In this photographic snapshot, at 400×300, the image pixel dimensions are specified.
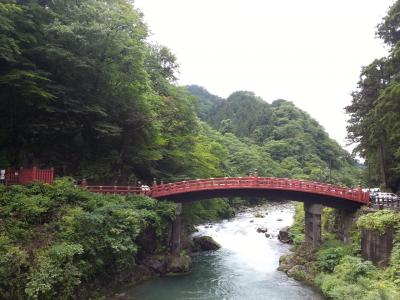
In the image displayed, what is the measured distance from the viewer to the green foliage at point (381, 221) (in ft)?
70.0

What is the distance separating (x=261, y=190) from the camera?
99.9 feet

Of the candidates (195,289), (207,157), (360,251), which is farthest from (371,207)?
(207,157)

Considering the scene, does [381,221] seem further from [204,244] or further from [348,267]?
[204,244]

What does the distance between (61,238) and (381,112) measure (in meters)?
21.9

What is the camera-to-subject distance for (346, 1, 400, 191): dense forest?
25.3 meters

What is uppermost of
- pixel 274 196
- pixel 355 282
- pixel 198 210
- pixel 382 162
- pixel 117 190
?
pixel 382 162

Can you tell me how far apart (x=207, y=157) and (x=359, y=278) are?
72.7ft

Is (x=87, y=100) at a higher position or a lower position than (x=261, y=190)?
higher

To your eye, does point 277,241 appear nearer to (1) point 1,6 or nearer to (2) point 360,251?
(2) point 360,251

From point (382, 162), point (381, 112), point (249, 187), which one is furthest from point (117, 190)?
point (382, 162)

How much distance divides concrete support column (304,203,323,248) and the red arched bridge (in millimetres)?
618

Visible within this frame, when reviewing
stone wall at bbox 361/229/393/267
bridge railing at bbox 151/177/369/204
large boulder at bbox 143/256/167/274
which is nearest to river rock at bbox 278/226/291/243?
bridge railing at bbox 151/177/369/204

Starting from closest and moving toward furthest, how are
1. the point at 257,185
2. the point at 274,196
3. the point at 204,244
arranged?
the point at 257,185 < the point at 274,196 < the point at 204,244

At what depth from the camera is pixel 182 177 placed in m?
34.3
